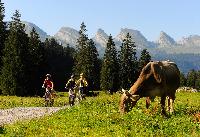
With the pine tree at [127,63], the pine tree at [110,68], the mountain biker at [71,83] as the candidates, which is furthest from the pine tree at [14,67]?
the mountain biker at [71,83]

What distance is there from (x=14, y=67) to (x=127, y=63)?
A: 4427 cm

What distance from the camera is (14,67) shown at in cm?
8688

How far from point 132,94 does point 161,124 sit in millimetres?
4465

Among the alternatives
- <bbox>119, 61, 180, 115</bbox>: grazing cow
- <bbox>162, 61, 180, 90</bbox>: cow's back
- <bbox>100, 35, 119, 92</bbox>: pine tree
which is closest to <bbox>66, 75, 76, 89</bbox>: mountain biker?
<bbox>162, 61, 180, 90</bbox>: cow's back

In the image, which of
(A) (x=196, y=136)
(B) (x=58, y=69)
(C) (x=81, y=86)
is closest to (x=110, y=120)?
(A) (x=196, y=136)

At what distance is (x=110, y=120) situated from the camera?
22391 mm

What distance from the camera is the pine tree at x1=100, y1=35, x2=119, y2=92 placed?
12125cm

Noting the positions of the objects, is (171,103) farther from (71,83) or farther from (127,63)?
(127,63)

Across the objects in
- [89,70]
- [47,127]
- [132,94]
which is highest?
[89,70]

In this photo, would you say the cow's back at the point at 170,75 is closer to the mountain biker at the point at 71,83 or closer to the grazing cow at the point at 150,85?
the grazing cow at the point at 150,85

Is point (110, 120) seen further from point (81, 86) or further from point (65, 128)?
point (81, 86)

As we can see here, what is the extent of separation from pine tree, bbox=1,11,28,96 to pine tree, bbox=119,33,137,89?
38.6 m

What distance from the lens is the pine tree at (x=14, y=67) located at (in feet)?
280

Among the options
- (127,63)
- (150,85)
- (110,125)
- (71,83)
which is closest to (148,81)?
(150,85)
